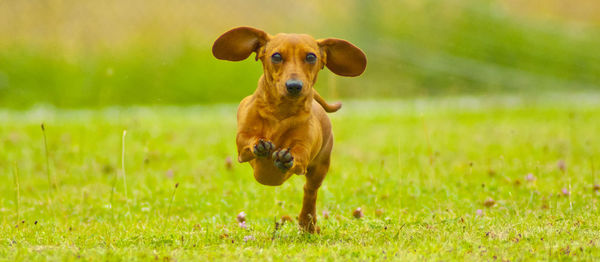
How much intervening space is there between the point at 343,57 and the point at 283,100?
0.62m

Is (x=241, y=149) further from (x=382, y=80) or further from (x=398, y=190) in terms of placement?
(x=382, y=80)

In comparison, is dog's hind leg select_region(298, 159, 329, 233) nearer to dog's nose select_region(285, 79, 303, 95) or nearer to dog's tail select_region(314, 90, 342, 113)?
dog's tail select_region(314, 90, 342, 113)

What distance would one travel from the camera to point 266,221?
623 centimetres

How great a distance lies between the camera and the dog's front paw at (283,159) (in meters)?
4.18

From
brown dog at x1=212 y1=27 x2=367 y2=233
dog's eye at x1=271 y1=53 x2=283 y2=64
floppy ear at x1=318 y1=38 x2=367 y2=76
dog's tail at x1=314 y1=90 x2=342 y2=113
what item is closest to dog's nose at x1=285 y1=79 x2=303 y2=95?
brown dog at x1=212 y1=27 x2=367 y2=233

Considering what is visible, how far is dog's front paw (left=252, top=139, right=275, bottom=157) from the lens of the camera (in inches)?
166

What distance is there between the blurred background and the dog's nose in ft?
55.4

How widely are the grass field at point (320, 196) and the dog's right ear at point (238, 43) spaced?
128 centimetres

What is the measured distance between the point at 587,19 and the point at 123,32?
25148 millimetres

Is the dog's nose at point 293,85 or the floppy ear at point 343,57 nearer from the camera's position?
the dog's nose at point 293,85

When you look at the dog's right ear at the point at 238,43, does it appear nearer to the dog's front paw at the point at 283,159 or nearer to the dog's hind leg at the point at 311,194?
the dog's front paw at the point at 283,159

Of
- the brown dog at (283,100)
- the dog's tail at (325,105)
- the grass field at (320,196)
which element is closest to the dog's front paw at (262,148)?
the brown dog at (283,100)

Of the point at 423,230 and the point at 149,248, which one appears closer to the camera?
the point at 149,248

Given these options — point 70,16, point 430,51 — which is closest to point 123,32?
point 70,16
